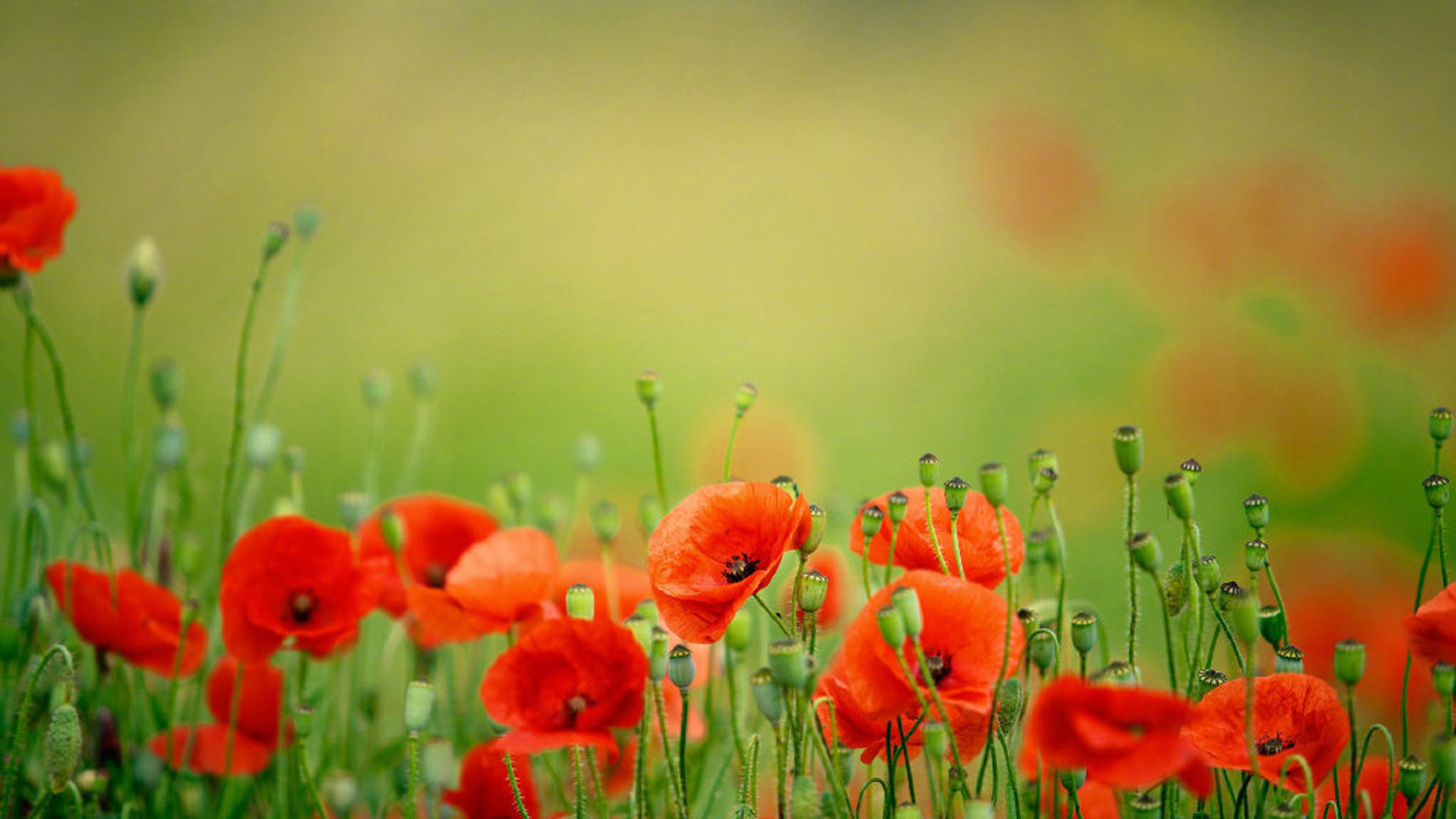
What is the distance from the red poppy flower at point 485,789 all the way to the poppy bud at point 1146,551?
1.27 ft

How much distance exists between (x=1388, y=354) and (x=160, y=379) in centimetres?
205

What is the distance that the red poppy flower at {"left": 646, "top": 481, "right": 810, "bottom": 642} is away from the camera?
626 millimetres

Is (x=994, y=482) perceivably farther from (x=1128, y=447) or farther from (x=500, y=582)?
(x=500, y=582)

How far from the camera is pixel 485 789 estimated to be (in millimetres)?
789

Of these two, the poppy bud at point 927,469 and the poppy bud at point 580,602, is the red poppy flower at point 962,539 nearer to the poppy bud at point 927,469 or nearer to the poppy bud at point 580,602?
the poppy bud at point 927,469

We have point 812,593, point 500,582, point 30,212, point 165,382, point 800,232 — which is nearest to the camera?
point 812,593

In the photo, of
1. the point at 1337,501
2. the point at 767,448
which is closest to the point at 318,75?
the point at 767,448

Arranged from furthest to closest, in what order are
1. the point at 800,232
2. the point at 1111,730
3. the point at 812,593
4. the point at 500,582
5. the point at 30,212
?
the point at 800,232 → the point at 30,212 → the point at 500,582 → the point at 812,593 → the point at 1111,730

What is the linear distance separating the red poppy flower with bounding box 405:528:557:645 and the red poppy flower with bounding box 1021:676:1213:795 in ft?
1.12

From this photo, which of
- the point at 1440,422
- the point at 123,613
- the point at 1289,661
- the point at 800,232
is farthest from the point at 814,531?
the point at 800,232

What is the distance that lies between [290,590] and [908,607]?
429 millimetres

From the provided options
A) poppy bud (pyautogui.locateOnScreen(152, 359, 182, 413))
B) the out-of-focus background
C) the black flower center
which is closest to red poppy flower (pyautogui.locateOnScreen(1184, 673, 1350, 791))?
the black flower center

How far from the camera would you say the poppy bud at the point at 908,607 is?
537mm

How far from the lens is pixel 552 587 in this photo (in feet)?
2.55
